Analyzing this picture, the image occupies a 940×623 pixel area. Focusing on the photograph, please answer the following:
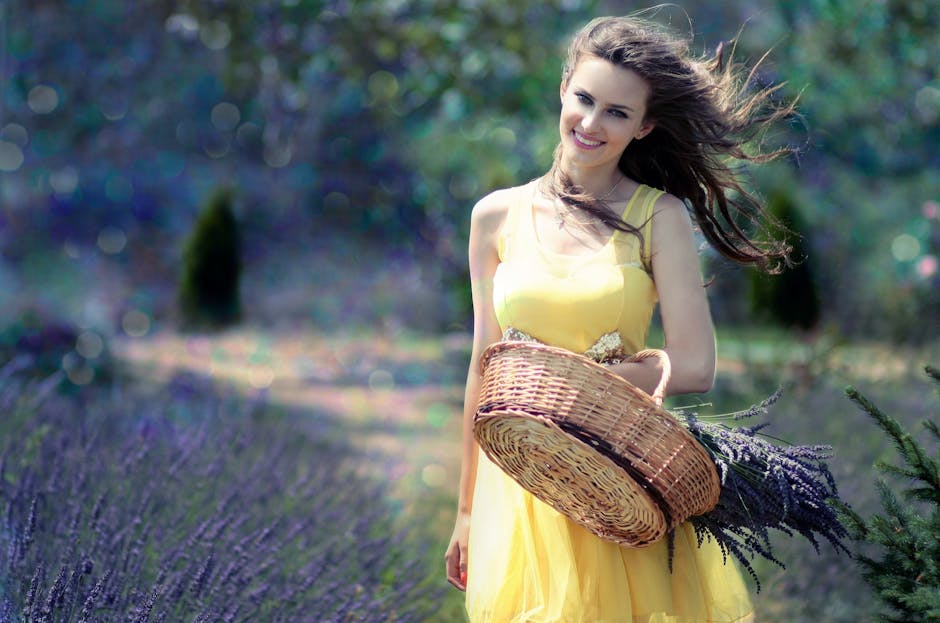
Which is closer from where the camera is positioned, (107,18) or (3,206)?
(107,18)

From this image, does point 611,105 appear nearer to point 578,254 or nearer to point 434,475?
point 578,254

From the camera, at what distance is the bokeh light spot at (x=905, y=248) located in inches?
519

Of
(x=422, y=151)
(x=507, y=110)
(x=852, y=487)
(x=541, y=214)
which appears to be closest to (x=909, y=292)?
(x=507, y=110)

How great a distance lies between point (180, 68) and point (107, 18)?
3.49 ft

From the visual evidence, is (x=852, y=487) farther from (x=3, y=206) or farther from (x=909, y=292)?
(x=3, y=206)

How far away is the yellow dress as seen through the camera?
2.34 meters

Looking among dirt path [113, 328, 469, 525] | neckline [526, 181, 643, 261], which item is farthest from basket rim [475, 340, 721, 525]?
dirt path [113, 328, 469, 525]

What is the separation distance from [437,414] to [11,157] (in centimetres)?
836

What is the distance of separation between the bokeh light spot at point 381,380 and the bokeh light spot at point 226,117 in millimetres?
5586

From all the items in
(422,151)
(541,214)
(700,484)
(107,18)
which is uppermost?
(541,214)

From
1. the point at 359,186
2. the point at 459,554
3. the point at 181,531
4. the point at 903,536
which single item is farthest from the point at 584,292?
the point at 359,186

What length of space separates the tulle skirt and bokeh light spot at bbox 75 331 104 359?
597cm

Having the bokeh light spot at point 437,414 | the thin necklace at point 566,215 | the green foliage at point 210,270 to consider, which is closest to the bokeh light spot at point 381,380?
the bokeh light spot at point 437,414

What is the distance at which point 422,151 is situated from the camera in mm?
15672
